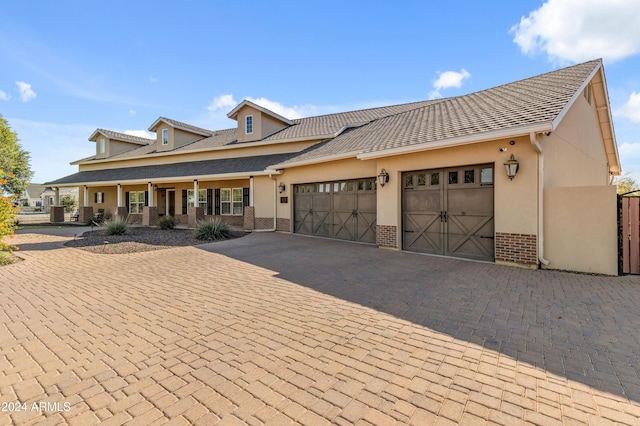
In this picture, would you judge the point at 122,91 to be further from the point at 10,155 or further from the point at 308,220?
the point at 10,155

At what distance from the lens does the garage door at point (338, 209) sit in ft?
37.9

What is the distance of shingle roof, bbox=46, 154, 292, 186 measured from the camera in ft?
55.8

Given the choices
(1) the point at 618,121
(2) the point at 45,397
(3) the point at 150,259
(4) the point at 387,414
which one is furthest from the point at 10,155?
(1) the point at 618,121

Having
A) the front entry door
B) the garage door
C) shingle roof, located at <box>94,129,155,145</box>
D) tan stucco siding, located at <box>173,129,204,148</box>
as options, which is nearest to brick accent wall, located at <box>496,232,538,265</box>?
the garage door

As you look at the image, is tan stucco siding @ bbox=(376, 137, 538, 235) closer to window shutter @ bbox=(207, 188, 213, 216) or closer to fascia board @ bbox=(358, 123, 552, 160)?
fascia board @ bbox=(358, 123, 552, 160)

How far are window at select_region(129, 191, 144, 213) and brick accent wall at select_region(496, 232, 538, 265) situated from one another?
958 inches

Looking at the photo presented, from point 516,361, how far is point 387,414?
70.8 inches

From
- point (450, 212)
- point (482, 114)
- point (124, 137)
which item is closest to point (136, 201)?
point (124, 137)

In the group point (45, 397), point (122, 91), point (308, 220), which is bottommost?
point (45, 397)

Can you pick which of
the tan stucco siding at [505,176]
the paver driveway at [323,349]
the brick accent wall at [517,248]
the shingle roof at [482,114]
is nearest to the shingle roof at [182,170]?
the shingle roof at [482,114]

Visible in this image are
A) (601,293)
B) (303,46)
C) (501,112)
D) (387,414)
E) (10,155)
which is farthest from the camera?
(10,155)

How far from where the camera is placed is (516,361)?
10.3ft

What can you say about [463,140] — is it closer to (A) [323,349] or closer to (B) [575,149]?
(B) [575,149]

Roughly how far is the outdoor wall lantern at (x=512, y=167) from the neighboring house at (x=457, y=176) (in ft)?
0.10
